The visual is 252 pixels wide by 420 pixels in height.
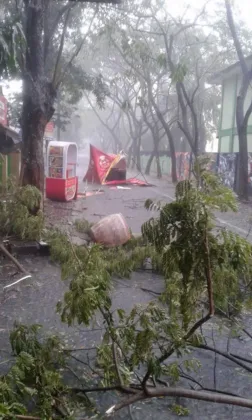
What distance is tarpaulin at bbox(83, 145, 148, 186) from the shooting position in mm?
20250

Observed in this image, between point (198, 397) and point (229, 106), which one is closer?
point (198, 397)

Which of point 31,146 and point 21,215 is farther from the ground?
point 31,146

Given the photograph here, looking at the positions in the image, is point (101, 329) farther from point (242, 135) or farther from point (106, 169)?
point (106, 169)

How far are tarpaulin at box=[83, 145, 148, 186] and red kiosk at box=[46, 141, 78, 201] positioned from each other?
20.0 ft

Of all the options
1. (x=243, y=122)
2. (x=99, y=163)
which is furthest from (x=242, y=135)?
(x=99, y=163)

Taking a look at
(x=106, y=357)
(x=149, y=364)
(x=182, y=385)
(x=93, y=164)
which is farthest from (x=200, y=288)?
(x=93, y=164)

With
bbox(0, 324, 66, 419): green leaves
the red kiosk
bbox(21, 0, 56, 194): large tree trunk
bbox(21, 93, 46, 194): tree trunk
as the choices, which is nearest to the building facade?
the red kiosk

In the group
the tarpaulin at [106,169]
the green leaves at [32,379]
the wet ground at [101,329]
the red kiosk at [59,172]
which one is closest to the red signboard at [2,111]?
the red kiosk at [59,172]

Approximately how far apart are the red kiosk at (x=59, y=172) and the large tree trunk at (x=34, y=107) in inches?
132

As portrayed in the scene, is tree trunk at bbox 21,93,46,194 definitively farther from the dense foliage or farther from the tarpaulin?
the tarpaulin

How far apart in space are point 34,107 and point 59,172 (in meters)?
3.97

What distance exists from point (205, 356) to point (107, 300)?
1.76 meters

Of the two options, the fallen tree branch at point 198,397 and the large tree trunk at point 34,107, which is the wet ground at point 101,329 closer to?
the fallen tree branch at point 198,397

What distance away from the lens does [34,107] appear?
9.41 meters
